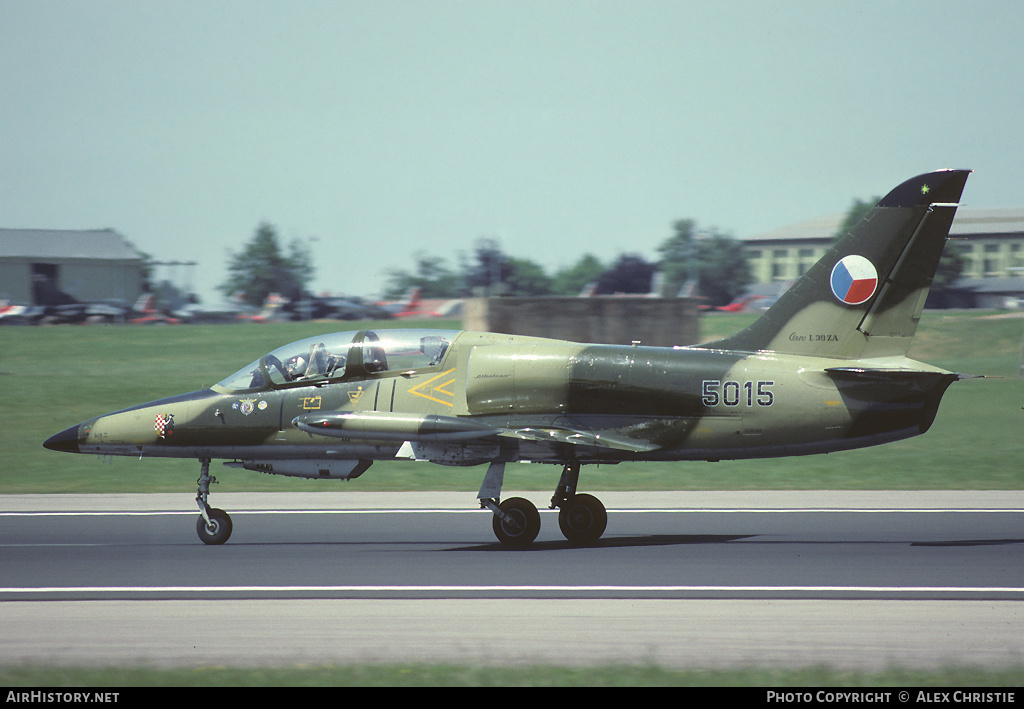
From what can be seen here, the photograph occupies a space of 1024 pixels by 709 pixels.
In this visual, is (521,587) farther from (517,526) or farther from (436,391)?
(436,391)

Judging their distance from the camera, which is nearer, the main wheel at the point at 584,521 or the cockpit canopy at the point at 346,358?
the main wheel at the point at 584,521

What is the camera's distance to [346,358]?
1573cm

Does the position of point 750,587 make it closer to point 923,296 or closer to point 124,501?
point 923,296

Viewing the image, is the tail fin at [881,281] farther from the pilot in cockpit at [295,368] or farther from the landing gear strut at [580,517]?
the pilot in cockpit at [295,368]

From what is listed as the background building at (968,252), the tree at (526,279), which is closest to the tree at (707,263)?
the background building at (968,252)

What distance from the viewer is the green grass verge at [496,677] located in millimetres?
8047

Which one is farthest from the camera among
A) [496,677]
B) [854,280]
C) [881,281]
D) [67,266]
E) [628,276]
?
[628,276]

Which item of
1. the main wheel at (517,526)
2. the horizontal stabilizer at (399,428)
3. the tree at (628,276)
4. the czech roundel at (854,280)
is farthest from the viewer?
the tree at (628,276)

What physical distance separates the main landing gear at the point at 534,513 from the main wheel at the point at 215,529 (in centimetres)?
359

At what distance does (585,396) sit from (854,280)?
4.00m

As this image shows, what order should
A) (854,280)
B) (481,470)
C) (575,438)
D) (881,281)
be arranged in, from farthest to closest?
(481,470) < (854,280) < (881,281) < (575,438)

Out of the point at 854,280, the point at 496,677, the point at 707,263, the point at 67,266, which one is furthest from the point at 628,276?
the point at 496,677

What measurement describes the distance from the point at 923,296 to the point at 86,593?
11.1m

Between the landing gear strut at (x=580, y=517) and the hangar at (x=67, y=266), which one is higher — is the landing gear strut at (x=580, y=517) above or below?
above
